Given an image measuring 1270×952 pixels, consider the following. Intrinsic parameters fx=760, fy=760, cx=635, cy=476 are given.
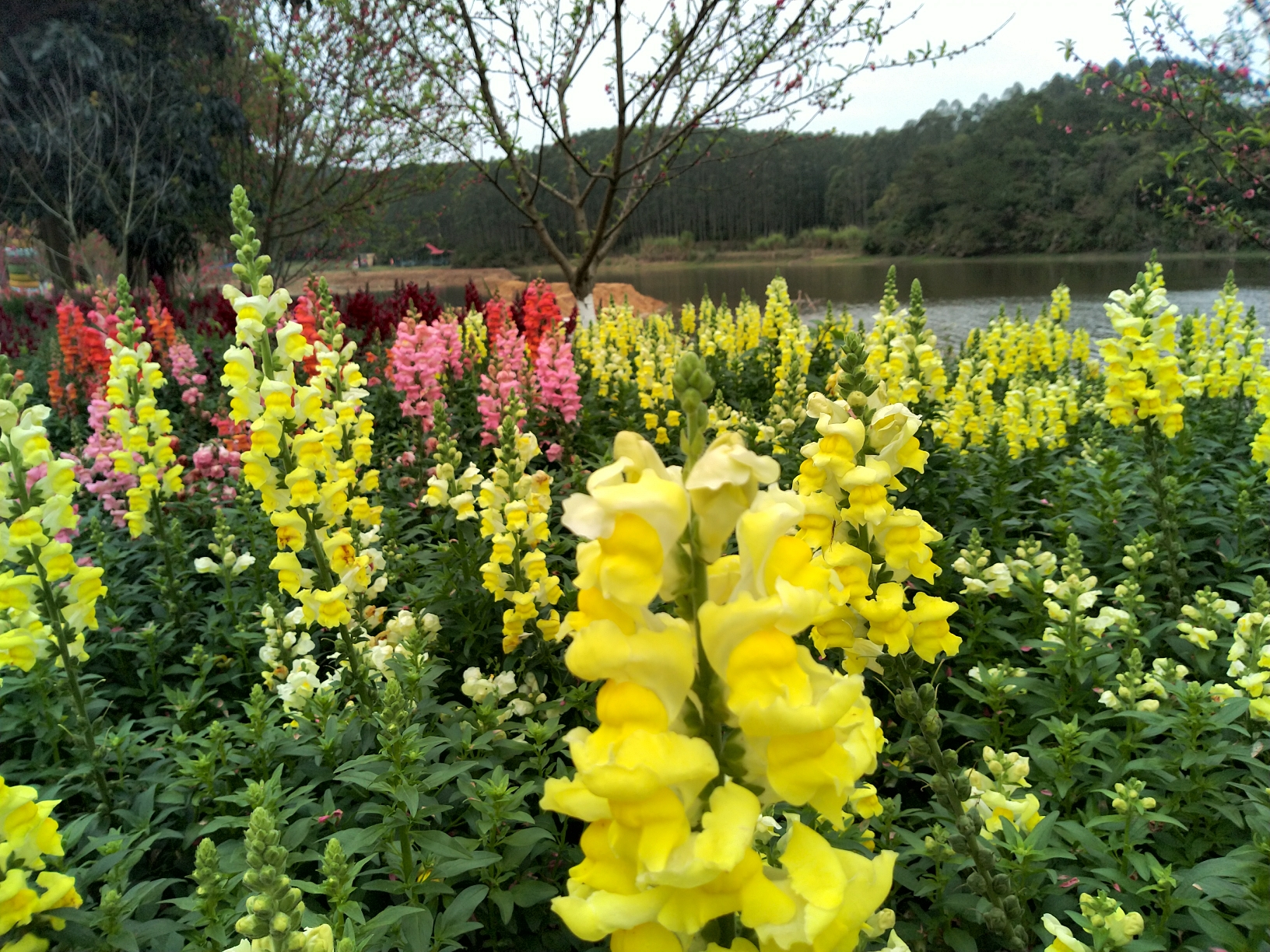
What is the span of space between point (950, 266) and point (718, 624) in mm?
37290

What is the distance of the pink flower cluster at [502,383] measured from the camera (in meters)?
6.07

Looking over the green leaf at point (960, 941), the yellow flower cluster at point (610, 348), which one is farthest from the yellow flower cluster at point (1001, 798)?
the yellow flower cluster at point (610, 348)

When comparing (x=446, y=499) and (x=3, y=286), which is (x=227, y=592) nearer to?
(x=446, y=499)

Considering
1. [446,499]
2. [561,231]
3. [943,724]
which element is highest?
[561,231]

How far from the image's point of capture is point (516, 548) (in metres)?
3.46

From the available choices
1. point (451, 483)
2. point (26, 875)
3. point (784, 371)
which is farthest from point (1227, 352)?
point (26, 875)

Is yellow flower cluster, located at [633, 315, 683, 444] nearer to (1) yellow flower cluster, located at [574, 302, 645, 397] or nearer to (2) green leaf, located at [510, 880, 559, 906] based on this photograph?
(1) yellow flower cluster, located at [574, 302, 645, 397]

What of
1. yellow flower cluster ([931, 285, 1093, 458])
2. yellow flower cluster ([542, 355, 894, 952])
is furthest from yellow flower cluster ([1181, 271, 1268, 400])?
yellow flower cluster ([542, 355, 894, 952])

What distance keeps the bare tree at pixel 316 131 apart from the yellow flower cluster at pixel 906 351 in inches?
284

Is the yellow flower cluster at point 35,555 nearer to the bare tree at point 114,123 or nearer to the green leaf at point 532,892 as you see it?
the green leaf at point 532,892

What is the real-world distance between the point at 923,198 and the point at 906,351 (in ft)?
120

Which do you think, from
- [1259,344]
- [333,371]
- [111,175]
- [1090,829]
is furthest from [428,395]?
[111,175]

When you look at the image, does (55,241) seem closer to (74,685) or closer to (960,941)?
(74,685)

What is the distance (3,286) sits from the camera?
25.9 meters
